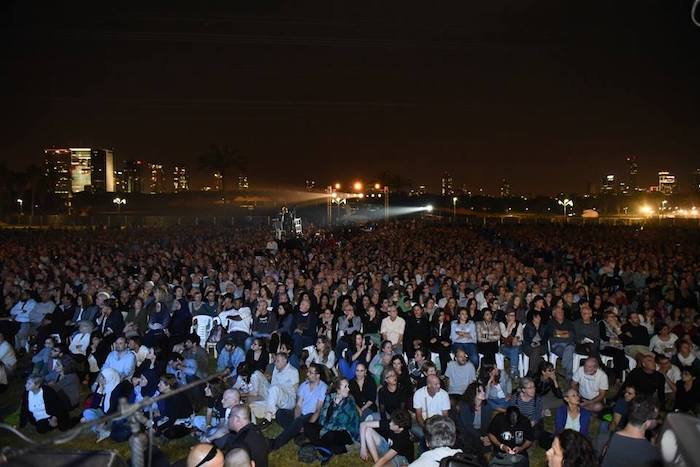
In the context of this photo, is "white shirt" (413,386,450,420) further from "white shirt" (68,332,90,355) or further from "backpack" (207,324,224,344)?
"white shirt" (68,332,90,355)

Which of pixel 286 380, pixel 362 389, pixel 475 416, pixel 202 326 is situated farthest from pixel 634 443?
pixel 202 326

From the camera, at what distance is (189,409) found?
700cm

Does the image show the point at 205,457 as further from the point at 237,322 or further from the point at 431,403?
the point at 237,322

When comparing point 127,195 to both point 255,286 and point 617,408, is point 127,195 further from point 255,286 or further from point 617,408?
point 617,408

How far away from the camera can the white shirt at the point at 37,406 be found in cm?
698

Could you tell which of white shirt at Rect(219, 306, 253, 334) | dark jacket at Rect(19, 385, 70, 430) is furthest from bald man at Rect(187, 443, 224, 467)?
white shirt at Rect(219, 306, 253, 334)

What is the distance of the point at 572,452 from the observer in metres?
3.85

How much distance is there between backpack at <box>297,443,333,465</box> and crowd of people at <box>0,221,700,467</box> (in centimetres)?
2

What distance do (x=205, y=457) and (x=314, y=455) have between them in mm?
2577

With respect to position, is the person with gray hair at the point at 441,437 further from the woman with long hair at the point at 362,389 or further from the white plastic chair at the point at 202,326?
the white plastic chair at the point at 202,326

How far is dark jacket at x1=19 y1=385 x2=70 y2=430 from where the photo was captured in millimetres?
6977

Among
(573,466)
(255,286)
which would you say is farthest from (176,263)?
(573,466)

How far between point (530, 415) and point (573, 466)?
97.4 inches


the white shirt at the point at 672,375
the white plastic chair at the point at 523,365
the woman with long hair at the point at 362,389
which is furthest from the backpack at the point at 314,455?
the white shirt at the point at 672,375
